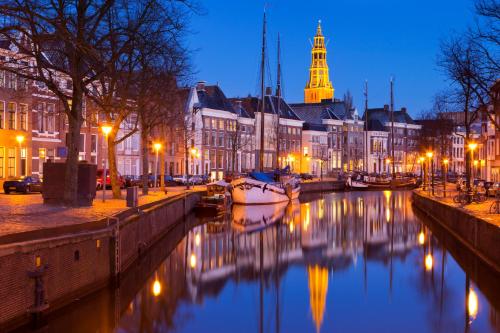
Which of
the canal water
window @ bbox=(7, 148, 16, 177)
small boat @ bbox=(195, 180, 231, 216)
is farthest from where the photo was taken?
window @ bbox=(7, 148, 16, 177)

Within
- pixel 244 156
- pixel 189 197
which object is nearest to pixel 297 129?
pixel 244 156

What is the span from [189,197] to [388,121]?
11694cm

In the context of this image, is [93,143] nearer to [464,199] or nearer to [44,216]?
[464,199]

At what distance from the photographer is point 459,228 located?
3722cm

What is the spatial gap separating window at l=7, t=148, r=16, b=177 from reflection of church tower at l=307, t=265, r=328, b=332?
1380 inches

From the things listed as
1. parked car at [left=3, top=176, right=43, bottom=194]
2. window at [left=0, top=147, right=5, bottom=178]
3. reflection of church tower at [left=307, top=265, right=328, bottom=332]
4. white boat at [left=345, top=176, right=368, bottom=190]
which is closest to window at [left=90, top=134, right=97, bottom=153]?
window at [left=0, top=147, right=5, bottom=178]

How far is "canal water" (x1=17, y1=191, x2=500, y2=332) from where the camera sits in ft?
64.4

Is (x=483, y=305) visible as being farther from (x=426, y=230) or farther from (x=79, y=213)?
(x=426, y=230)

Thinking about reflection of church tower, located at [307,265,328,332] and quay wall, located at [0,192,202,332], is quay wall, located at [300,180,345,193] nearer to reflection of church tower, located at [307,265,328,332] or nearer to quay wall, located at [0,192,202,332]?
reflection of church tower, located at [307,265,328,332]

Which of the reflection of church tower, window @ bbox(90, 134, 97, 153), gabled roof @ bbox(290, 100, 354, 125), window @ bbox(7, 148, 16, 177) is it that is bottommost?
the reflection of church tower

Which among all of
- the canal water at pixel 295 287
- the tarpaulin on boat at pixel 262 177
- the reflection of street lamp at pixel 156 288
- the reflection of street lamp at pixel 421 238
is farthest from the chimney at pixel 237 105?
the reflection of street lamp at pixel 156 288

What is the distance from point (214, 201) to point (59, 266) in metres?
37.4

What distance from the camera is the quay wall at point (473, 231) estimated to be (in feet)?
87.4

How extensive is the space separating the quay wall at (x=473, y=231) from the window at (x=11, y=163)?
3427 cm
